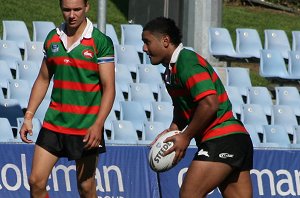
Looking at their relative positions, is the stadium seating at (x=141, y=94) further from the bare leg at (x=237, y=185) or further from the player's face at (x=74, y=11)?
the bare leg at (x=237, y=185)

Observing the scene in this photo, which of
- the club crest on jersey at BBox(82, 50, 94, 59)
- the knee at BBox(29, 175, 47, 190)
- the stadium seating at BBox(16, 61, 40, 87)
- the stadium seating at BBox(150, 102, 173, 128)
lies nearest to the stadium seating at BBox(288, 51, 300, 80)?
the stadium seating at BBox(150, 102, 173, 128)

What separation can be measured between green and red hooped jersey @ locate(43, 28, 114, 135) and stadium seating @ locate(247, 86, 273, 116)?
687cm

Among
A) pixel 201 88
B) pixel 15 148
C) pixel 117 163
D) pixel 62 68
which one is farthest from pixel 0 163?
pixel 201 88

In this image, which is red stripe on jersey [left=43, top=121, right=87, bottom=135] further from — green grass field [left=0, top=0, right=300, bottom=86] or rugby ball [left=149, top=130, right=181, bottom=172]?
green grass field [left=0, top=0, right=300, bottom=86]

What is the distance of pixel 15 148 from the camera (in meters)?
10.1

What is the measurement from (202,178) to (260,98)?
745 centimetres

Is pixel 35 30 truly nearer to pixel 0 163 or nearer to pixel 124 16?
pixel 0 163

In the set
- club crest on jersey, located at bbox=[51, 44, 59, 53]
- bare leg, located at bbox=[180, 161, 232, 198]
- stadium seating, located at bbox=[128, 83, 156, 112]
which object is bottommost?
stadium seating, located at bbox=[128, 83, 156, 112]

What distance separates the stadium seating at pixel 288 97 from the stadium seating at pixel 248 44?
152 cm

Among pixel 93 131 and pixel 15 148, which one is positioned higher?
pixel 93 131

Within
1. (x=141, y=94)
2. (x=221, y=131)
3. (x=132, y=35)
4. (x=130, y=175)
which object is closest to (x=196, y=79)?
(x=221, y=131)

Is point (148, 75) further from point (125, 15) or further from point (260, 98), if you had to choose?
point (125, 15)

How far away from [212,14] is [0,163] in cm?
730

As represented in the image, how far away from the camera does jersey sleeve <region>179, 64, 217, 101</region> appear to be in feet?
22.8
